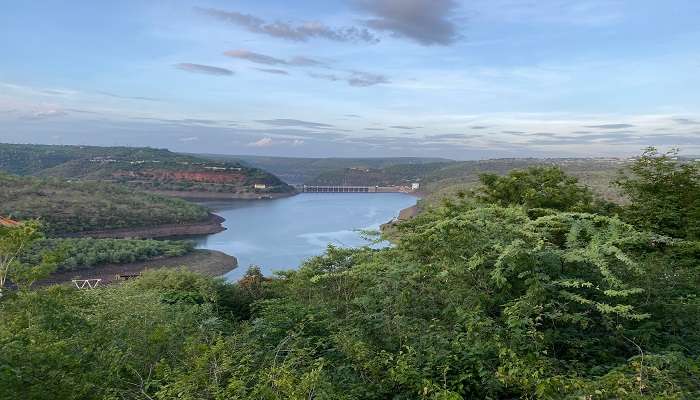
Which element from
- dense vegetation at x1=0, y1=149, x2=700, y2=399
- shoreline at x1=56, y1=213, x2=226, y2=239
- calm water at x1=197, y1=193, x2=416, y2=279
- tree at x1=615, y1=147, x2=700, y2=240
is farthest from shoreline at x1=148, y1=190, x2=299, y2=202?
dense vegetation at x1=0, y1=149, x2=700, y2=399

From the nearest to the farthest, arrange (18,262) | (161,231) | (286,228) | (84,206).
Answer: (18,262) < (84,206) < (161,231) < (286,228)

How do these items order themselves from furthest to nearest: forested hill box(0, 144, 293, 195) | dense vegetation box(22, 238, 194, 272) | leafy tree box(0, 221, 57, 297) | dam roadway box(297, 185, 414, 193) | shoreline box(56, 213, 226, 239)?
1. dam roadway box(297, 185, 414, 193)
2. forested hill box(0, 144, 293, 195)
3. shoreline box(56, 213, 226, 239)
4. dense vegetation box(22, 238, 194, 272)
5. leafy tree box(0, 221, 57, 297)

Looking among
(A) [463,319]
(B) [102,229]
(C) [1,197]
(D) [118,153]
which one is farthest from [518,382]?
(D) [118,153]

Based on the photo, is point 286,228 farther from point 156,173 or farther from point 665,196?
point 156,173

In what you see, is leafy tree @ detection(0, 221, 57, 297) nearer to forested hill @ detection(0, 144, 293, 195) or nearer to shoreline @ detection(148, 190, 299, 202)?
shoreline @ detection(148, 190, 299, 202)

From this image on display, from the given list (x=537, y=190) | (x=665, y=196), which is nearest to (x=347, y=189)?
(x=537, y=190)

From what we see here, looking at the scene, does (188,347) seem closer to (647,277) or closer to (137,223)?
(647,277)

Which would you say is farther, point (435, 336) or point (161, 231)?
point (161, 231)

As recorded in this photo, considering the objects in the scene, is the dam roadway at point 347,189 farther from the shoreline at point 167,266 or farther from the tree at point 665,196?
the tree at point 665,196
